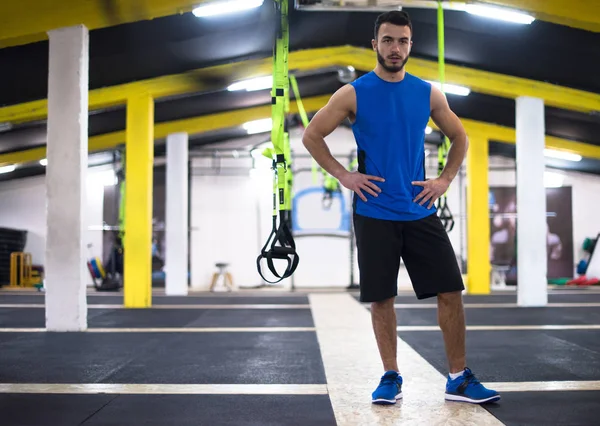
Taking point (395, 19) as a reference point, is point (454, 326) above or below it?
below

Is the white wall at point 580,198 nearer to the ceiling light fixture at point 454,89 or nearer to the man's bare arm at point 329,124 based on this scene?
the ceiling light fixture at point 454,89

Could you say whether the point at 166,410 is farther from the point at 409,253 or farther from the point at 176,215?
the point at 176,215

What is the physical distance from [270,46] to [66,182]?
3461 mm

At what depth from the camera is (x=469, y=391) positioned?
250cm

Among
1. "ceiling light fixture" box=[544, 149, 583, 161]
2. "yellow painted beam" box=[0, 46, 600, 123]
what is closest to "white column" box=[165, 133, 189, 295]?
"yellow painted beam" box=[0, 46, 600, 123]

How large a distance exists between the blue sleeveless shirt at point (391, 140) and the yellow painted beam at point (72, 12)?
4055 mm

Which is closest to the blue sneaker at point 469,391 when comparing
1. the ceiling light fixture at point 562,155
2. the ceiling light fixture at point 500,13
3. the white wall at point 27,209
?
the ceiling light fixture at point 500,13

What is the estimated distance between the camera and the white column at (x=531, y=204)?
841cm

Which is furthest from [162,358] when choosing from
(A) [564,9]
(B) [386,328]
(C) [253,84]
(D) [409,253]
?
(C) [253,84]

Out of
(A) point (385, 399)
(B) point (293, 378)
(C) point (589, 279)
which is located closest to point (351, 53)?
(B) point (293, 378)

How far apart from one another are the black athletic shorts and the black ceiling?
490 cm

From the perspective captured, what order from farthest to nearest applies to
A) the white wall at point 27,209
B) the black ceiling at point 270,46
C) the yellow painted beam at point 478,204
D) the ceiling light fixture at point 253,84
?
the white wall at point 27,209, the yellow painted beam at point 478,204, the ceiling light fixture at point 253,84, the black ceiling at point 270,46

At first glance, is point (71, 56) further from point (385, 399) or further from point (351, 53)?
point (385, 399)

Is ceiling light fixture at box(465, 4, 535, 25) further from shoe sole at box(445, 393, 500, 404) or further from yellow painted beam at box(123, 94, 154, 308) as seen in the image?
shoe sole at box(445, 393, 500, 404)
